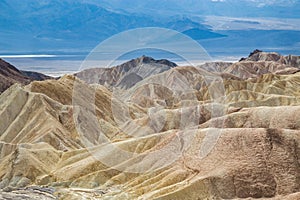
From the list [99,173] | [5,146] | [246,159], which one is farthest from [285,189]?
[5,146]

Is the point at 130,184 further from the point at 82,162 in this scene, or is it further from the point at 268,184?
the point at 268,184

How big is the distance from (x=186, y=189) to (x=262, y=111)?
59.1 meters

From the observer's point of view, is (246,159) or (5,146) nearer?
(246,159)

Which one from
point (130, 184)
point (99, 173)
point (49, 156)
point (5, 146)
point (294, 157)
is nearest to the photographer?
point (294, 157)

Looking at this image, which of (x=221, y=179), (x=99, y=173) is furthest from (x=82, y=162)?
(x=221, y=179)

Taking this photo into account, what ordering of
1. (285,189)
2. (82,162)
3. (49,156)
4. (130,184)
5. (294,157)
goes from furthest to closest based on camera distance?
(49,156) → (82,162) → (130,184) → (294,157) → (285,189)

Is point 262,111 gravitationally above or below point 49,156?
above

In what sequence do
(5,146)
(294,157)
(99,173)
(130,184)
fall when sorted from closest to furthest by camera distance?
(294,157)
(130,184)
(99,173)
(5,146)

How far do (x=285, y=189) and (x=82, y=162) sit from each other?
59.3 metres

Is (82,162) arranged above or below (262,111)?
below

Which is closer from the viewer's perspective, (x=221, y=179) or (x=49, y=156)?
(x=221, y=179)

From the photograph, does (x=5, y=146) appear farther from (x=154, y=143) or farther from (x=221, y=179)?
(x=221, y=179)

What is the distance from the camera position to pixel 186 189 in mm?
112938

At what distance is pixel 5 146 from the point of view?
18838 centimetres
